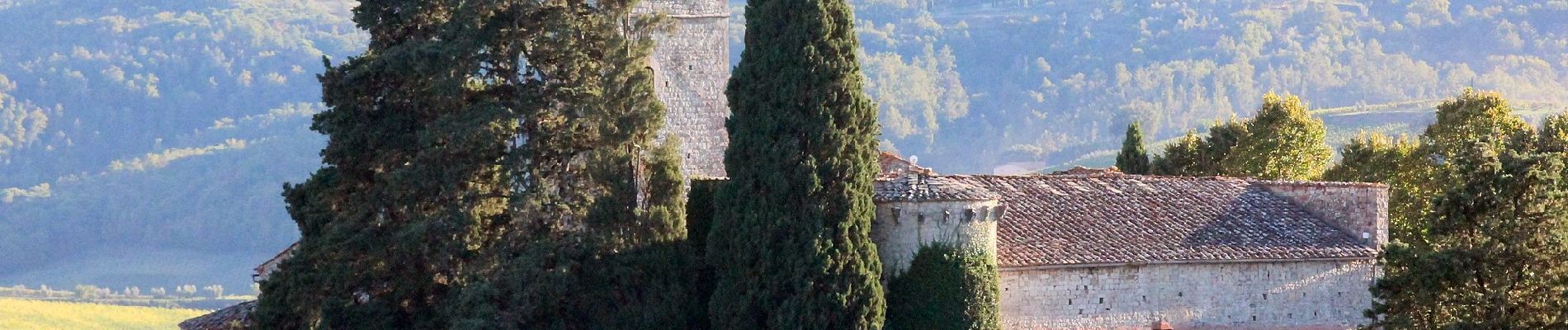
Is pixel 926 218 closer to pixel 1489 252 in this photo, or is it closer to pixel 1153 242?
pixel 1153 242

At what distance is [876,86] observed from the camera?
4483 inches

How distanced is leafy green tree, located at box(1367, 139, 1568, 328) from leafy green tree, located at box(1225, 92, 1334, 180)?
18208 millimetres

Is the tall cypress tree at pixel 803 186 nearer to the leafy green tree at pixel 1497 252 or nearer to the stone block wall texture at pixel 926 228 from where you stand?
the stone block wall texture at pixel 926 228

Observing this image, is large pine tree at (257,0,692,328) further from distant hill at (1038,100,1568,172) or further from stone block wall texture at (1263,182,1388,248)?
distant hill at (1038,100,1568,172)

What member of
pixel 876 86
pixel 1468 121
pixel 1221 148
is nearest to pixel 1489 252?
pixel 1468 121

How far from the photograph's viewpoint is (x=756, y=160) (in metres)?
30.7

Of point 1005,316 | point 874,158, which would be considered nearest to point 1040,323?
point 1005,316

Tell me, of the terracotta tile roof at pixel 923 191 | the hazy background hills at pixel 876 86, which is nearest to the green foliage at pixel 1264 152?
the terracotta tile roof at pixel 923 191

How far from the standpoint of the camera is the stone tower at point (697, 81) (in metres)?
36.6

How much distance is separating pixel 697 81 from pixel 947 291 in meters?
7.72

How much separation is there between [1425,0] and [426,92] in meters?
115

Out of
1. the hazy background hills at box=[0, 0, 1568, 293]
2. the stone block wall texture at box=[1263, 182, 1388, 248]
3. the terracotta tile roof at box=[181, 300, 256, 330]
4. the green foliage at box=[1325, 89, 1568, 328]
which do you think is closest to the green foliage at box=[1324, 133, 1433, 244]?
the stone block wall texture at box=[1263, 182, 1388, 248]

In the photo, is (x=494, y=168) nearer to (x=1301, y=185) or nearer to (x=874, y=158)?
(x=874, y=158)

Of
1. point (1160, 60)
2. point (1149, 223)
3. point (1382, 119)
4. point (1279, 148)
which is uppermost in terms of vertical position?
point (1160, 60)
